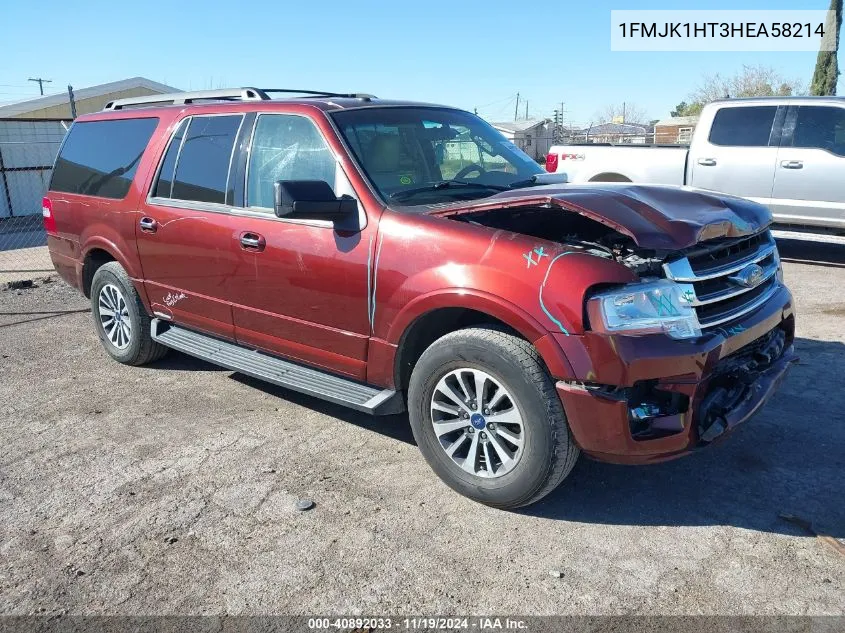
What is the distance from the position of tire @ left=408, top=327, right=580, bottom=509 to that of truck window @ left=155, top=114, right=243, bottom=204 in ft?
6.65

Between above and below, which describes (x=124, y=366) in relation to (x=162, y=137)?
below

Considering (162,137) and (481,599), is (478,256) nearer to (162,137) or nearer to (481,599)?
(481,599)

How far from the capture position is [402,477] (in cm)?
385

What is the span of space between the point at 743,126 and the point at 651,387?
753cm

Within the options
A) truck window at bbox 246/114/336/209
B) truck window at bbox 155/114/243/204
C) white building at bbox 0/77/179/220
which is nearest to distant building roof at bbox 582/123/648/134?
white building at bbox 0/77/179/220

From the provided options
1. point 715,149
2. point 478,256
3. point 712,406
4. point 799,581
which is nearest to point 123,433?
point 478,256

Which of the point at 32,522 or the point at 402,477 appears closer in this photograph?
the point at 32,522

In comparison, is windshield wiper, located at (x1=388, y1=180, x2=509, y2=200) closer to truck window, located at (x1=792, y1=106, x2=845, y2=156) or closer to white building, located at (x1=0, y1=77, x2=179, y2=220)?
truck window, located at (x1=792, y1=106, x2=845, y2=156)

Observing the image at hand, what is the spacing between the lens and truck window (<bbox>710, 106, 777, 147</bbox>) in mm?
9164

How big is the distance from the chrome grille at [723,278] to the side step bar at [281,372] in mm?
1612

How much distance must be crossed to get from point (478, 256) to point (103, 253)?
3.91 metres

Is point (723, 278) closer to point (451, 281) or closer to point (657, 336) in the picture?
point (657, 336)

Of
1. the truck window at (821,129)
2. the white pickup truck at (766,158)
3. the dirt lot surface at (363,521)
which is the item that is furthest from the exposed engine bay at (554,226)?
the truck window at (821,129)

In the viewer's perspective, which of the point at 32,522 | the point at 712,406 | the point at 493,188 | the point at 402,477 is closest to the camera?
the point at 712,406
